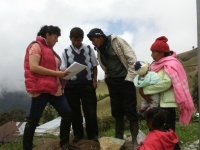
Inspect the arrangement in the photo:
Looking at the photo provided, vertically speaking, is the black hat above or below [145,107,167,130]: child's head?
above

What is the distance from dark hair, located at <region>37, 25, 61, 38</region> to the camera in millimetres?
3857

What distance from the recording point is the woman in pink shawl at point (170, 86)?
3295 mm

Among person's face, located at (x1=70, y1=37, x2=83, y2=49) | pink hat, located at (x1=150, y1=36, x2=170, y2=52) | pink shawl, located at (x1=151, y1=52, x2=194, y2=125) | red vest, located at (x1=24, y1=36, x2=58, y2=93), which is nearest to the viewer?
pink shawl, located at (x1=151, y1=52, x2=194, y2=125)

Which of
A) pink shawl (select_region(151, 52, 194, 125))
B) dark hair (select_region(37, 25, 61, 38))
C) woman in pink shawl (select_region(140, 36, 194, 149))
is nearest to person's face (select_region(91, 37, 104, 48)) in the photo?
dark hair (select_region(37, 25, 61, 38))

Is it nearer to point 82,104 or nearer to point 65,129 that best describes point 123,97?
point 82,104

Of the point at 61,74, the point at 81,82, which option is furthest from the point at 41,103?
the point at 81,82

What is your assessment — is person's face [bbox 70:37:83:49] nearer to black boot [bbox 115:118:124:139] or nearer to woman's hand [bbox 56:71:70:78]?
woman's hand [bbox 56:71:70:78]

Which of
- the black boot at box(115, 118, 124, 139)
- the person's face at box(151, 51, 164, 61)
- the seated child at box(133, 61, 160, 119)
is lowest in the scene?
the black boot at box(115, 118, 124, 139)

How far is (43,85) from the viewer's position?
3637 mm

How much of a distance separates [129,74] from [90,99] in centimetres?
87

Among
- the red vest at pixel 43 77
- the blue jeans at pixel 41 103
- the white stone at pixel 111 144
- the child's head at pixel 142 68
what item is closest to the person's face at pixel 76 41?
the red vest at pixel 43 77

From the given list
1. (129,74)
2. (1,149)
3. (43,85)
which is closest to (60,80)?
(43,85)

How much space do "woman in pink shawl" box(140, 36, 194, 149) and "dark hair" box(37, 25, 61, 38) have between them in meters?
1.31

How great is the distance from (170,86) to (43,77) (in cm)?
160
